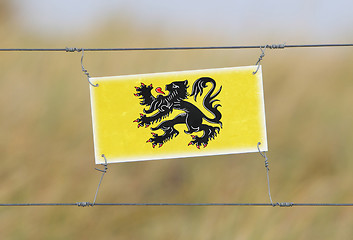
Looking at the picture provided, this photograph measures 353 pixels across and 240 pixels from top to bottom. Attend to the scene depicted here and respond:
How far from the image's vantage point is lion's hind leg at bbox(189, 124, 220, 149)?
11.5ft

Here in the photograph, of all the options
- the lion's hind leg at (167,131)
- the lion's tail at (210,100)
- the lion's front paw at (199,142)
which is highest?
the lion's tail at (210,100)

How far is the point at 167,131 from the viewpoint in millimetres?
3508

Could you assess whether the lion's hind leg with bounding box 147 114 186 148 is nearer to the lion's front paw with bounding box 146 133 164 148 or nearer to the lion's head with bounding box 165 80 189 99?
the lion's front paw with bounding box 146 133 164 148

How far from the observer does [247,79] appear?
349cm

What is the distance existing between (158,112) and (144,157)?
0.27 metres

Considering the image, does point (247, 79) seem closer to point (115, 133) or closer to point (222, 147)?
point (222, 147)

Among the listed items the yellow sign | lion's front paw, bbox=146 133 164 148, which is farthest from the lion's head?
lion's front paw, bbox=146 133 164 148

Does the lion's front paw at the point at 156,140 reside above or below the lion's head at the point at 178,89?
below

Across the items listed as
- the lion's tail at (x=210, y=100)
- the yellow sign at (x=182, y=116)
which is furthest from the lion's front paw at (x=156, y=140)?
the lion's tail at (x=210, y=100)

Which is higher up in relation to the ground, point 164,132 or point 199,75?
point 199,75

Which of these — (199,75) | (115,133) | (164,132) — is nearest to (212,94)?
(199,75)

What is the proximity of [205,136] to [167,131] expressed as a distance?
22 cm

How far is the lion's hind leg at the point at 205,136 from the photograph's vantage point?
3.50 m

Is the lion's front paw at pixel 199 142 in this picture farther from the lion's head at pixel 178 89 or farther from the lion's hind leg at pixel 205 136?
the lion's head at pixel 178 89
